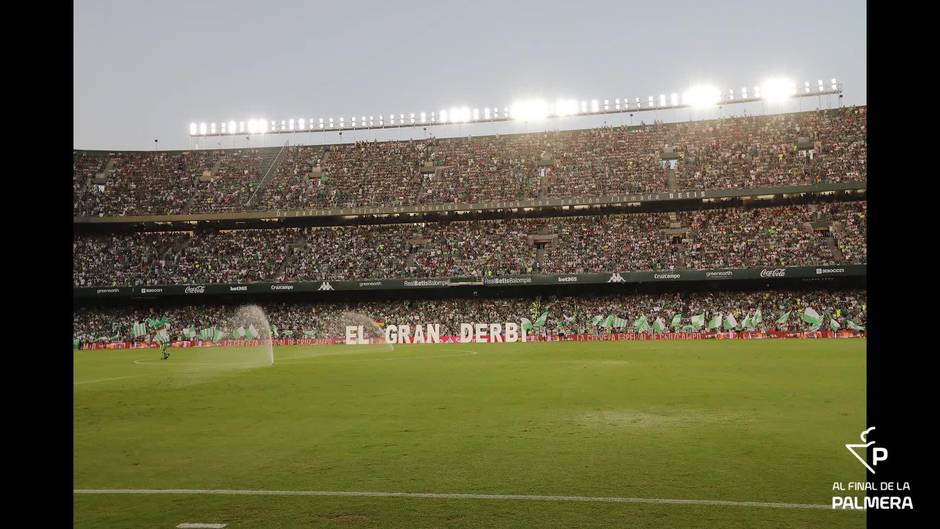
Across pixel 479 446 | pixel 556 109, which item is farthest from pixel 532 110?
pixel 479 446

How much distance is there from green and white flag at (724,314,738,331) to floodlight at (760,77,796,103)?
30230mm

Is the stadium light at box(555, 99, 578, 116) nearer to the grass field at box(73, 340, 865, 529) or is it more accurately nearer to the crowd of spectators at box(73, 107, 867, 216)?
the crowd of spectators at box(73, 107, 867, 216)

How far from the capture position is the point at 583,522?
8.13 metres

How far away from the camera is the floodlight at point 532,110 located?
3034 inches

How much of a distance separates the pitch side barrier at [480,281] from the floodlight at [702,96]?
22.3 metres

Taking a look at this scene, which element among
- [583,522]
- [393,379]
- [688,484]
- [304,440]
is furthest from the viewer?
[393,379]

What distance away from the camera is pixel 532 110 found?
77375mm

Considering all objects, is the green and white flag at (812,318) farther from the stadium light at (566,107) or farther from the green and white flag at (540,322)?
the stadium light at (566,107)

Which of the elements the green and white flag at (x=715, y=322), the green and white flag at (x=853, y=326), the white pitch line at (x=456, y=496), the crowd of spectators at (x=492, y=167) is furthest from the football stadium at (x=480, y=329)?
the green and white flag at (x=715, y=322)

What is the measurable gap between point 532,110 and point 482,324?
1140 inches

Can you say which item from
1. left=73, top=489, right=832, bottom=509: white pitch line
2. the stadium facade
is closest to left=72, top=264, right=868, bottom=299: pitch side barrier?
the stadium facade
